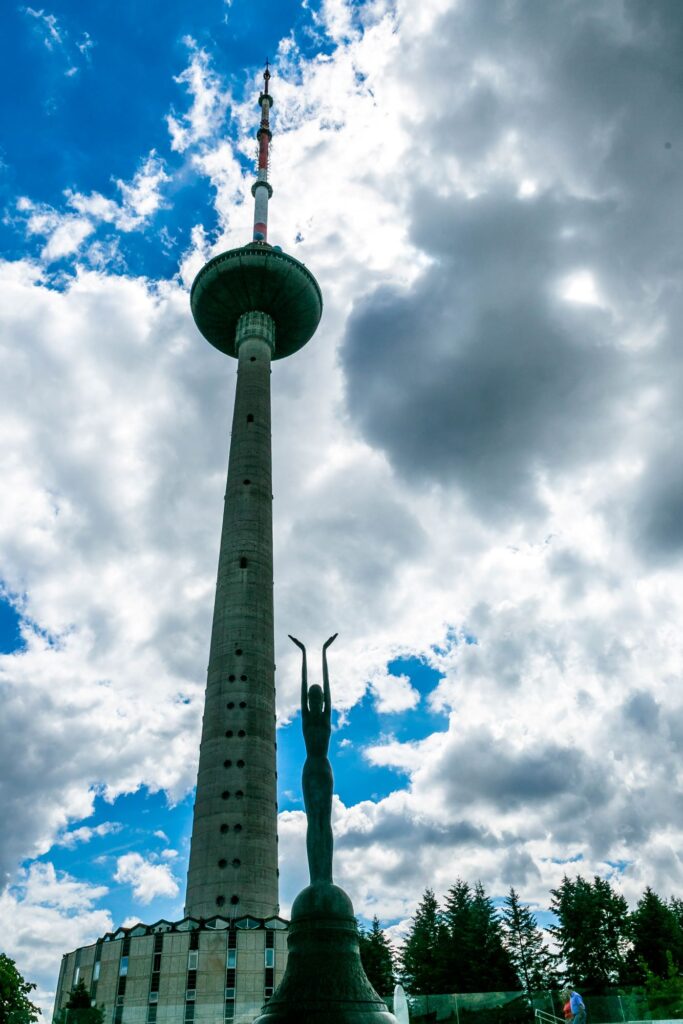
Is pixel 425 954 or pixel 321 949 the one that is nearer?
pixel 321 949

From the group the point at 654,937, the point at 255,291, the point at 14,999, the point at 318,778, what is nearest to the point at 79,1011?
the point at 14,999

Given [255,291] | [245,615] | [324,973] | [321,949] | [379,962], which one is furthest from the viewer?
[255,291]

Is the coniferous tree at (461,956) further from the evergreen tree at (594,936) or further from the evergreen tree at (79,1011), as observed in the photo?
the evergreen tree at (79,1011)

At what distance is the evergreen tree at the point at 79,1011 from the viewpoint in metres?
37.3

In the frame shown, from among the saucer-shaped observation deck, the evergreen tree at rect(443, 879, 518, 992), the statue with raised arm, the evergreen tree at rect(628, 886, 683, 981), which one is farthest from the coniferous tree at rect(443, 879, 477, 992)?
the saucer-shaped observation deck

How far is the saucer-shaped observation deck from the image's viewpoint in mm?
70062

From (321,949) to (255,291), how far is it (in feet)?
212

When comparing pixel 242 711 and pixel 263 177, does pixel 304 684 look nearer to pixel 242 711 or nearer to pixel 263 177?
pixel 242 711

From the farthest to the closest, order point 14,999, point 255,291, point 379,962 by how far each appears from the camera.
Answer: point 255,291
point 379,962
point 14,999

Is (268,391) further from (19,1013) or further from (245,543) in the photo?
(19,1013)

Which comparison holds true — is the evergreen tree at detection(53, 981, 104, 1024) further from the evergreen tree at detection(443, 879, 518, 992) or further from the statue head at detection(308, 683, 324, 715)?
the statue head at detection(308, 683, 324, 715)

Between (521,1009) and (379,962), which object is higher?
(379,962)

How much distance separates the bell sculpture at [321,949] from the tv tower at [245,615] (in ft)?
115

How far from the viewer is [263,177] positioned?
80625mm
